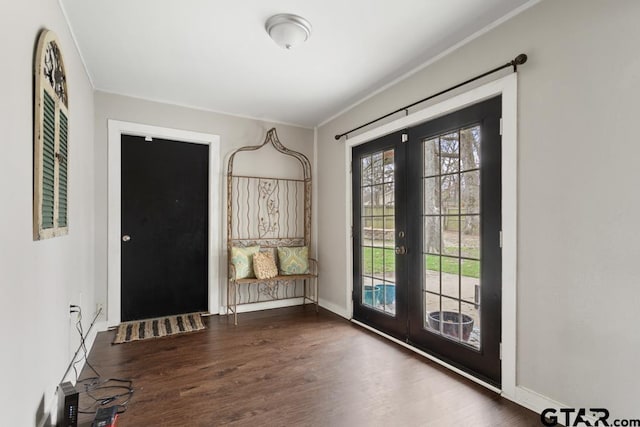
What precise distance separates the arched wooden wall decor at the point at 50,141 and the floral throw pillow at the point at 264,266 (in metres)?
1.94

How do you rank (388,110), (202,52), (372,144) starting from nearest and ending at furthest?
(202,52) → (388,110) → (372,144)

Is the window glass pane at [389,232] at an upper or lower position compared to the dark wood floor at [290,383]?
upper

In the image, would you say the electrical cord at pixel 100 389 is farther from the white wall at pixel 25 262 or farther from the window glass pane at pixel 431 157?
the window glass pane at pixel 431 157

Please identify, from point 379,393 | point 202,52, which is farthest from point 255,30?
point 379,393

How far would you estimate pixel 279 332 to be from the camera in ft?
10.6

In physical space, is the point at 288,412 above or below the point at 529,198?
below

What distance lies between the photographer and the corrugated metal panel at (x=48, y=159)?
1.56 m

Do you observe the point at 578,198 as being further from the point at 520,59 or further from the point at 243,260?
the point at 243,260

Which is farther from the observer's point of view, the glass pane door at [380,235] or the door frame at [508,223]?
the glass pane door at [380,235]

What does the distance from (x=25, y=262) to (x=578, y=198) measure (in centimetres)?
280

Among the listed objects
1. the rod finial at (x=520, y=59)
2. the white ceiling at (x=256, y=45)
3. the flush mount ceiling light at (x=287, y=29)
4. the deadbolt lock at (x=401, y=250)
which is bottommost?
the deadbolt lock at (x=401, y=250)

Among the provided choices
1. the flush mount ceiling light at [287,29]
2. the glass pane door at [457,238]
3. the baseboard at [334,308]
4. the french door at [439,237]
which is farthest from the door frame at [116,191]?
the glass pane door at [457,238]

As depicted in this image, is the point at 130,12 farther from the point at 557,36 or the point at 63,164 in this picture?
the point at 557,36

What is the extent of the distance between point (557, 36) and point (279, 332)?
10.7ft
